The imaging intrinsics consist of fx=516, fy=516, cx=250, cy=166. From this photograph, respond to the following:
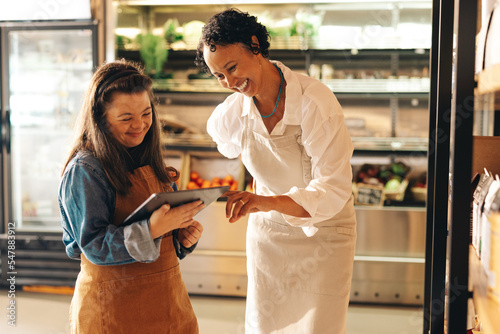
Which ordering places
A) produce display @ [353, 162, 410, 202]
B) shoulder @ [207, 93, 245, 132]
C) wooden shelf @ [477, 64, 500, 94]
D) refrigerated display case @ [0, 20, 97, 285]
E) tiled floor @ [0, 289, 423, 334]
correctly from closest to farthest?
wooden shelf @ [477, 64, 500, 94] < shoulder @ [207, 93, 245, 132] < tiled floor @ [0, 289, 423, 334] < produce display @ [353, 162, 410, 202] < refrigerated display case @ [0, 20, 97, 285]

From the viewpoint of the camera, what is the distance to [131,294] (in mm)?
1539

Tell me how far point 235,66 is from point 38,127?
3.22 metres

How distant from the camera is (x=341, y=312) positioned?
6.04ft

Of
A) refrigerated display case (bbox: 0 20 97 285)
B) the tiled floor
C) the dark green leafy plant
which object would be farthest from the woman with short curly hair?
refrigerated display case (bbox: 0 20 97 285)

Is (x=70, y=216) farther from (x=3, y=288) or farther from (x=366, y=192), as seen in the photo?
(x=3, y=288)

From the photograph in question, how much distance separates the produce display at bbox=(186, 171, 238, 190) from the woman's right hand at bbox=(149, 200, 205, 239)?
2.69 m

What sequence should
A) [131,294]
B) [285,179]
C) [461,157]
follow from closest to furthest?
[461,157], [131,294], [285,179]

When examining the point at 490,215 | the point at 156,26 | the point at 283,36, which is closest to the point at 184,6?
the point at 156,26

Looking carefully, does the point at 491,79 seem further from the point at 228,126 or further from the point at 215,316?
the point at 215,316

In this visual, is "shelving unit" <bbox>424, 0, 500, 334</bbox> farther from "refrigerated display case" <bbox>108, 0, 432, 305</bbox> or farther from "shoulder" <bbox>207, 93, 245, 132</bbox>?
"refrigerated display case" <bbox>108, 0, 432, 305</bbox>

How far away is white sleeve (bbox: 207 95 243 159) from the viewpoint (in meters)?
2.02

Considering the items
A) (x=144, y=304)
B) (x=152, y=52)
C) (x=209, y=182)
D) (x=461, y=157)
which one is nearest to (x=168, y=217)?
(x=144, y=304)

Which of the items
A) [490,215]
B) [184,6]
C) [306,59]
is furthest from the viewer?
[184,6]

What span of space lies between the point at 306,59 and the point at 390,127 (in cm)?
91
